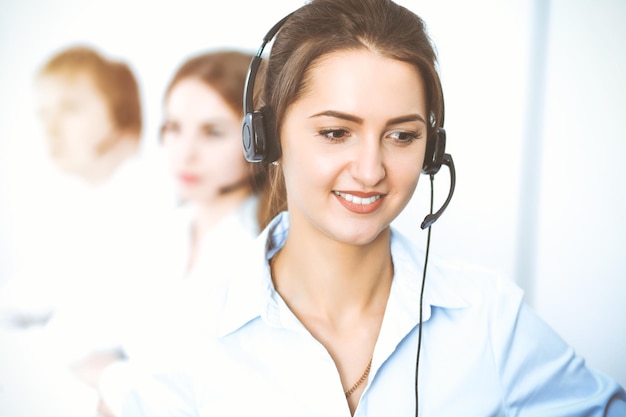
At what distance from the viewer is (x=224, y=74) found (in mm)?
1769

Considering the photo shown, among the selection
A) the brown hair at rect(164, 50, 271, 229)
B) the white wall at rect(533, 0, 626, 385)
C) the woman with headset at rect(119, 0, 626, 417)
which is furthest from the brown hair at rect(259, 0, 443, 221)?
the white wall at rect(533, 0, 626, 385)

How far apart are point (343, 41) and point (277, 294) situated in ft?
1.71

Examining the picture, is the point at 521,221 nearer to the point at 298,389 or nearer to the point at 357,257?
the point at 357,257

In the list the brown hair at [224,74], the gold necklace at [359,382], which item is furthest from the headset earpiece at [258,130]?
the brown hair at [224,74]

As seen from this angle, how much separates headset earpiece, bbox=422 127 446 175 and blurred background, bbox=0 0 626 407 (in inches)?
30.3

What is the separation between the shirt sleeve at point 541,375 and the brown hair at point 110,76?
50.8 inches

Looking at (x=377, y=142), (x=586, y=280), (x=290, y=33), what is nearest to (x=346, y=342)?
(x=377, y=142)

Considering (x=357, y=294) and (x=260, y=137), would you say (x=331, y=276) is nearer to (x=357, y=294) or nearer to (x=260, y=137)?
(x=357, y=294)

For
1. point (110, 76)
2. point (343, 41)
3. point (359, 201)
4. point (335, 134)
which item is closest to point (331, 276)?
point (359, 201)

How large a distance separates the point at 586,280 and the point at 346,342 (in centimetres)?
129

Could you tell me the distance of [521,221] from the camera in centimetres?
199

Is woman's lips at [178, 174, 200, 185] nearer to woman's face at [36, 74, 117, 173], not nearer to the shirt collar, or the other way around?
woman's face at [36, 74, 117, 173]

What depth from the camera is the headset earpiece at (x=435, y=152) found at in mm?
1096

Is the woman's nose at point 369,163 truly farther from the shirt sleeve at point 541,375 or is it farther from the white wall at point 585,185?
the white wall at point 585,185
